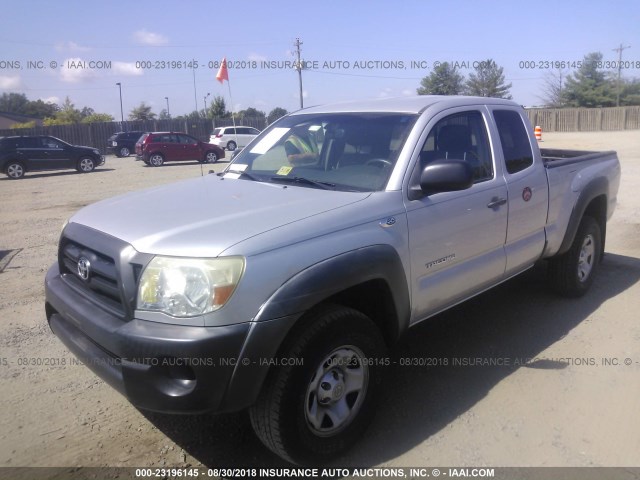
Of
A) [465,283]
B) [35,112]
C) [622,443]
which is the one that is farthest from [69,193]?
[35,112]

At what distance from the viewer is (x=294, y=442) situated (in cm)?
280

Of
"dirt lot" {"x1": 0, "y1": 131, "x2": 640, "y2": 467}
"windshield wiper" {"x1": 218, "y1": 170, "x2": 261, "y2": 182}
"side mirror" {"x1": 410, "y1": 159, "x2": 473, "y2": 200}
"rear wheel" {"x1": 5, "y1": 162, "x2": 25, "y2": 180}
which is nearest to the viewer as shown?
"dirt lot" {"x1": 0, "y1": 131, "x2": 640, "y2": 467}

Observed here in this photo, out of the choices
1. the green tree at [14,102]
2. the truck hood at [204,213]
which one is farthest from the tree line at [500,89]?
the truck hood at [204,213]

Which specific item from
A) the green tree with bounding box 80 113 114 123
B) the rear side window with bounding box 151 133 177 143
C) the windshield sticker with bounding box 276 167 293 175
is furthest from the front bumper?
the green tree with bounding box 80 113 114 123

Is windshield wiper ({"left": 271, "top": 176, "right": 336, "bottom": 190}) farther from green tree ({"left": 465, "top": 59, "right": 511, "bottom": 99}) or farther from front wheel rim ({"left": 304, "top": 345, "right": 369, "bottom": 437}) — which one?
green tree ({"left": 465, "top": 59, "right": 511, "bottom": 99})

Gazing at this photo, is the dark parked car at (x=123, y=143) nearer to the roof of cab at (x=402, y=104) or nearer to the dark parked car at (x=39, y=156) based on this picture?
the dark parked car at (x=39, y=156)

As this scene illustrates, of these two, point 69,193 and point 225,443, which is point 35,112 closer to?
point 69,193

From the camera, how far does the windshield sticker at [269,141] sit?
4383 millimetres

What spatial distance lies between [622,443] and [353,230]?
79.0 inches

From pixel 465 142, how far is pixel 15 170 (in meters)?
20.4

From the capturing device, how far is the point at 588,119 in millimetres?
45281

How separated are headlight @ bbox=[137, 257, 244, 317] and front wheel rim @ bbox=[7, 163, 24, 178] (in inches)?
811

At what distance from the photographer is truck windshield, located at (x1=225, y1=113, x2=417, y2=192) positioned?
354 centimetres

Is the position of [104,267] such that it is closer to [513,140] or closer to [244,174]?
[244,174]
